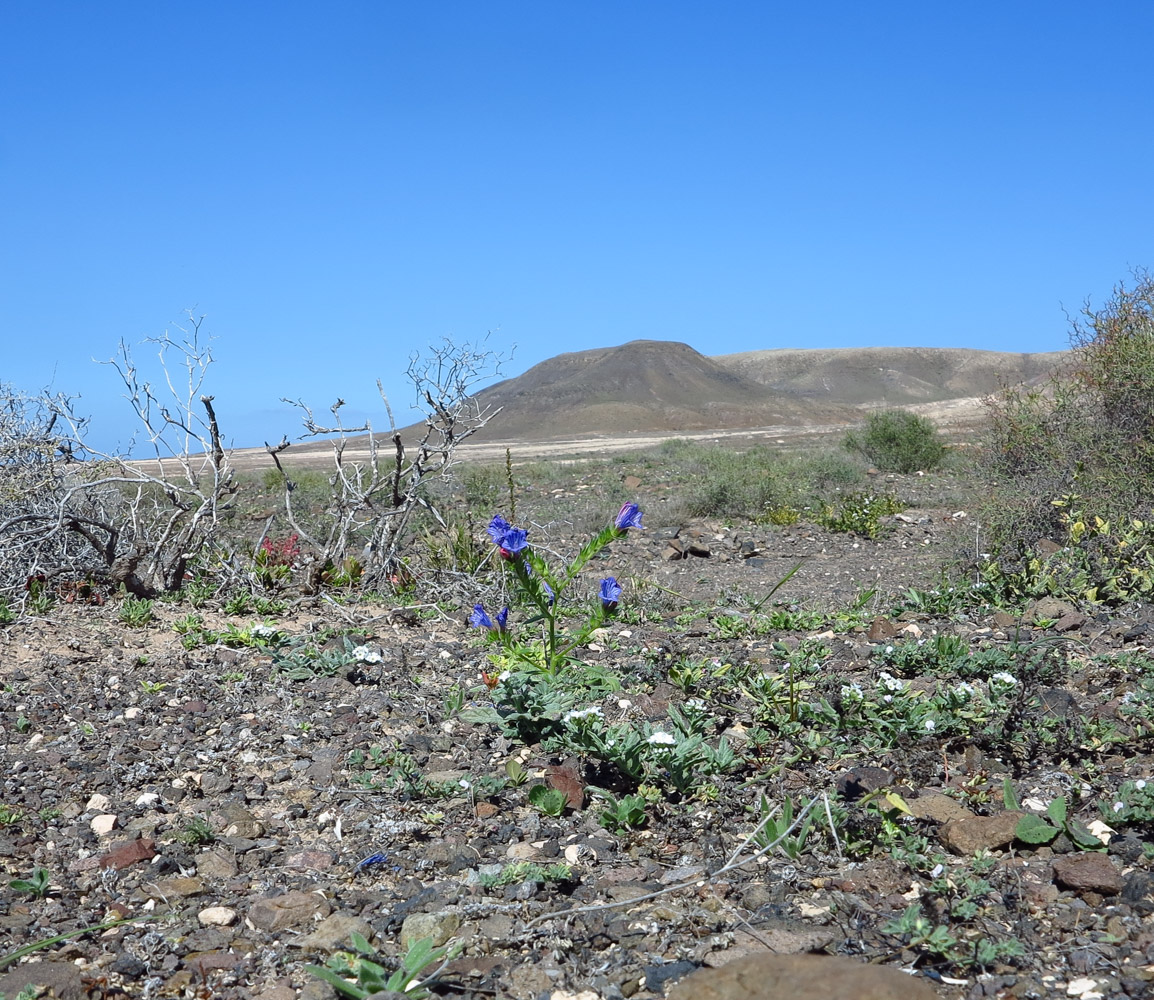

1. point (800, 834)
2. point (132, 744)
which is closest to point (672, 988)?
point (800, 834)

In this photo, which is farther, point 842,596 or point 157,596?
point 842,596

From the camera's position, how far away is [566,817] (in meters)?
3.18

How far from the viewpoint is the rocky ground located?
230 centimetres

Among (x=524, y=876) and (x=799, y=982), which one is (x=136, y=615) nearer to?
(x=524, y=876)

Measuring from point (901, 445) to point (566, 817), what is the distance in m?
15.6

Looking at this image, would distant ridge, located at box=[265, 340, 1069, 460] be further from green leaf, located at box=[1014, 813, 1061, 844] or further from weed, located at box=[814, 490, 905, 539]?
green leaf, located at box=[1014, 813, 1061, 844]

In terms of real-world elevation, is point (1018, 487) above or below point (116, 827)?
above

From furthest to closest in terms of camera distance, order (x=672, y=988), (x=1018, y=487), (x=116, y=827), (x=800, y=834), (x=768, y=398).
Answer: (x=768, y=398) → (x=1018, y=487) → (x=116, y=827) → (x=800, y=834) → (x=672, y=988)

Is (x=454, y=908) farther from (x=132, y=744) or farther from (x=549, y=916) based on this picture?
(x=132, y=744)

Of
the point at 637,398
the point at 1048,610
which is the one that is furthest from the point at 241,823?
the point at 637,398

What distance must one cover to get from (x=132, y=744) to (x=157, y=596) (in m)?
2.76

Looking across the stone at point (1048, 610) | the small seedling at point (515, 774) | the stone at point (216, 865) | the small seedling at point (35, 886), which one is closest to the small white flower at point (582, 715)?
the small seedling at point (515, 774)

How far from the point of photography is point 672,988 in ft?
6.61

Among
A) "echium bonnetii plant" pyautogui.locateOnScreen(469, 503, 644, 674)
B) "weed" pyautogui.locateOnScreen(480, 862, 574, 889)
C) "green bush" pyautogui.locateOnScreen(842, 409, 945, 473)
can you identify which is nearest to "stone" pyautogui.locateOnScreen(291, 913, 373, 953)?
"weed" pyautogui.locateOnScreen(480, 862, 574, 889)
